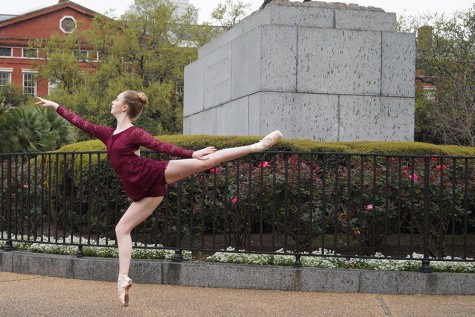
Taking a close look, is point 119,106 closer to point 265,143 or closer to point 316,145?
point 265,143

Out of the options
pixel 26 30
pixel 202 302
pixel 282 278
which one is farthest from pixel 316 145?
pixel 26 30

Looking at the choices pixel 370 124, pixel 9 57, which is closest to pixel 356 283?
pixel 370 124

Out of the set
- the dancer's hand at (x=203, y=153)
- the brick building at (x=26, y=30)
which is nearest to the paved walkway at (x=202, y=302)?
the dancer's hand at (x=203, y=153)

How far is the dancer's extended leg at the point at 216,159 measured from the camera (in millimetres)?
5375

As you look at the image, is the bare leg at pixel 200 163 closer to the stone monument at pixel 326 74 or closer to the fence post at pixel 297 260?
the fence post at pixel 297 260

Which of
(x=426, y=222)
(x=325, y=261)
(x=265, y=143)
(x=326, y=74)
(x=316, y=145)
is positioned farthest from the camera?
(x=326, y=74)

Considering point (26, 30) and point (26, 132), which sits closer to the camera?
point (26, 132)

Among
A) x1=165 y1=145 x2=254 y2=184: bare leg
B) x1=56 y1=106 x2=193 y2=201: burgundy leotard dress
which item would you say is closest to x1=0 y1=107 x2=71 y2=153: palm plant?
x1=56 y1=106 x2=193 y2=201: burgundy leotard dress

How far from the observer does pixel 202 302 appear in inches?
268

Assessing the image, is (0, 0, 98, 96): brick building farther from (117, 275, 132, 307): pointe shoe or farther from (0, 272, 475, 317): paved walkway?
(117, 275, 132, 307): pointe shoe

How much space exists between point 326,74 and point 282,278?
4.83 meters

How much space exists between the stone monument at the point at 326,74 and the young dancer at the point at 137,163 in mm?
5653

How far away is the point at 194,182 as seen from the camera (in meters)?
8.80

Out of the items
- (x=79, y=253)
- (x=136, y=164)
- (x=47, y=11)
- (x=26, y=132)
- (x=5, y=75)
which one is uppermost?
(x=47, y=11)
